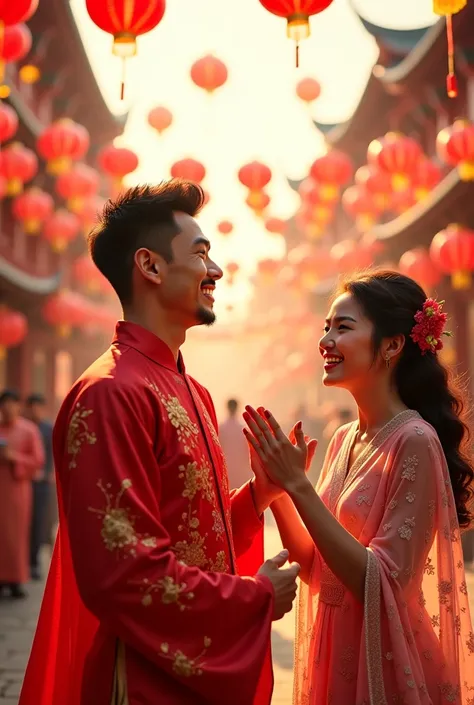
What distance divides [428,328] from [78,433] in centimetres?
123

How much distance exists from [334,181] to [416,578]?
955 centimetres

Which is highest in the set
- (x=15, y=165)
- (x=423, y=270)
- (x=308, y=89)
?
(x=308, y=89)

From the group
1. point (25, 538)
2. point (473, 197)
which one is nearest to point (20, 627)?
point (25, 538)

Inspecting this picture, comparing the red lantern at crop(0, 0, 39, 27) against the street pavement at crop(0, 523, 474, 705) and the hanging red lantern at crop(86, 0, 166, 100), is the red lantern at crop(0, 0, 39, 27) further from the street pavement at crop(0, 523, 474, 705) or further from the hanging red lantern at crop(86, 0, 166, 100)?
the street pavement at crop(0, 523, 474, 705)

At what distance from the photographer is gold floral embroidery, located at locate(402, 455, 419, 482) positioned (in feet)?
7.91

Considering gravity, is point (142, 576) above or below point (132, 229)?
below

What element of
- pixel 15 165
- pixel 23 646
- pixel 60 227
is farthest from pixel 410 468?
pixel 60 227

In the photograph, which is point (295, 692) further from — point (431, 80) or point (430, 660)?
point (431, 80)

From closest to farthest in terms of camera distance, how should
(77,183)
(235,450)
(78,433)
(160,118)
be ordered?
(78,433)
(235,450)
(160,118)
(77,183)

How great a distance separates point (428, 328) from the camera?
2.68 meters

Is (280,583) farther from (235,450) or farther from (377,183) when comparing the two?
(377,183)

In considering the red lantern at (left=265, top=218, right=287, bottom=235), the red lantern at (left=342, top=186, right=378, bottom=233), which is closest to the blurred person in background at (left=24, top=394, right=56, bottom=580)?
the red lantern at (left=342, top=186, right=378, bottom=233)

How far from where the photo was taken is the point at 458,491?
2.72 meters

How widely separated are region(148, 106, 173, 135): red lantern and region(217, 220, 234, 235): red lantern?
4.70m
